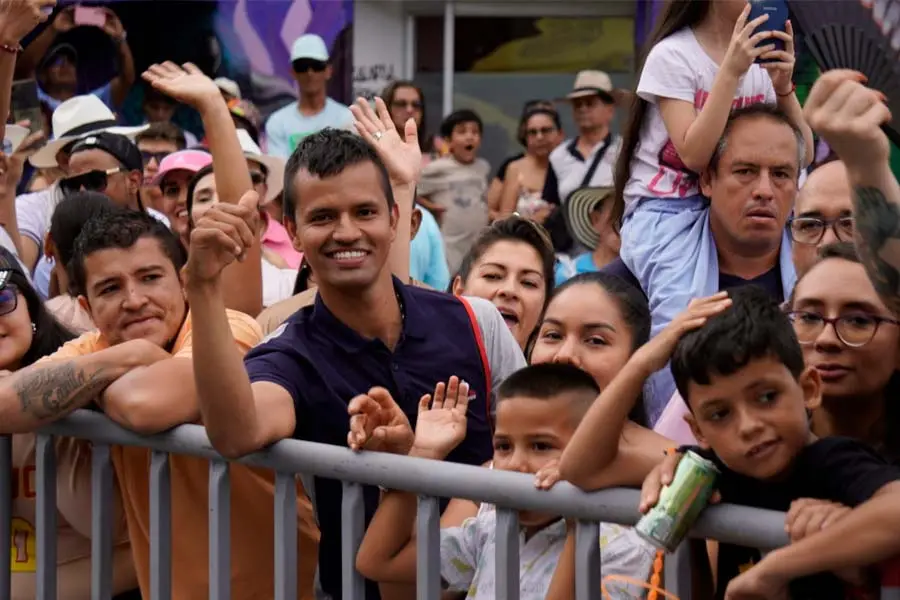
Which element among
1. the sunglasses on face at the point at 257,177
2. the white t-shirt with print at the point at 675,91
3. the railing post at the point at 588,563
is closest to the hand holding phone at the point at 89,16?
the sunglasses on face at the point at 257,177

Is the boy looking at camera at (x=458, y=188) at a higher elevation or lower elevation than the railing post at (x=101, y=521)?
higher

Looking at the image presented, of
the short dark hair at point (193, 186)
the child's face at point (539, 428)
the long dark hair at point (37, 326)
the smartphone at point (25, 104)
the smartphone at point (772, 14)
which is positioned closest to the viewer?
the child's face at point (539, 428)

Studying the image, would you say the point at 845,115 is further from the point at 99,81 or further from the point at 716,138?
the point at 99,81

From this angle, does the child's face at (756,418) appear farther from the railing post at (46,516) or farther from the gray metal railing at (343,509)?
the railing post at (46,516)

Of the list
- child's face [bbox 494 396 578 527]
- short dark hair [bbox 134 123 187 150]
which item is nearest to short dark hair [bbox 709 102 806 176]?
child's face [bbox 494 396 578 527]

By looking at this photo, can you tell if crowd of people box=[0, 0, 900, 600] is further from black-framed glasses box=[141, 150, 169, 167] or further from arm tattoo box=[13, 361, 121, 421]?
black-framed glasses box=[141, 150, 169, 167]

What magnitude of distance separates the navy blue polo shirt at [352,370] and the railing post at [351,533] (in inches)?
10.5

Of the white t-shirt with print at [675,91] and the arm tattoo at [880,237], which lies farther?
the white t-shirt with print at [675,91]

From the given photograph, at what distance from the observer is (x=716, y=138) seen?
432 centimetres

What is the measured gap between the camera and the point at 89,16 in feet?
40.1

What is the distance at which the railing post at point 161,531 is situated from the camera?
3799 mm

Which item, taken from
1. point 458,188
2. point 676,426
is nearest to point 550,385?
point 676,426

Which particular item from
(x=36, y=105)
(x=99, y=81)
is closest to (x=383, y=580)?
(x=36, y=105)

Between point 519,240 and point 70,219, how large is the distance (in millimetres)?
1750
